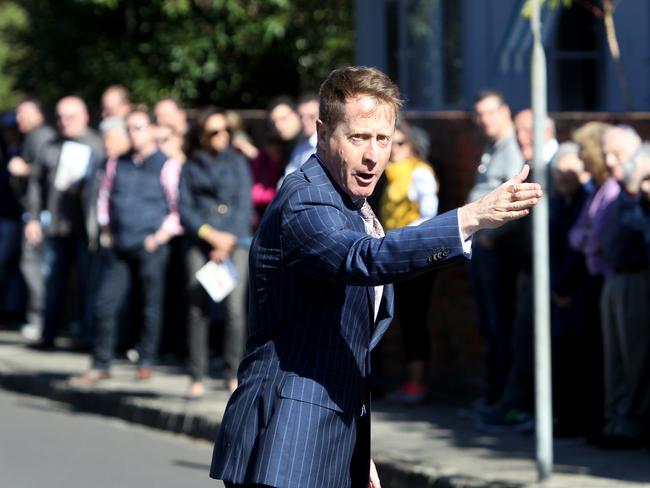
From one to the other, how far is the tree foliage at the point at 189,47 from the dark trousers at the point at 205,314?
9.70 meters

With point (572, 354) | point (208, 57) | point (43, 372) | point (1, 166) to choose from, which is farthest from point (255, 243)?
point (208, 57)

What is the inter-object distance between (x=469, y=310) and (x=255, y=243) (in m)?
7.19

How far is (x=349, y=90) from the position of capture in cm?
430

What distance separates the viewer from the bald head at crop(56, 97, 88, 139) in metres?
14.1

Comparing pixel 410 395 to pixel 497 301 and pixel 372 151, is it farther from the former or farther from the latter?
pixel 372 151

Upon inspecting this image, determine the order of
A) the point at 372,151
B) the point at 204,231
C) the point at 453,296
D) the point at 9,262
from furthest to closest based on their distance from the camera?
the point at 9,262 → the point at 453,296 → the point at 204,231 → the point at 372,151

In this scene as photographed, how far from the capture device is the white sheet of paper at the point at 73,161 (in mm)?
14172

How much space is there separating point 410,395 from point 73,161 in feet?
14.3

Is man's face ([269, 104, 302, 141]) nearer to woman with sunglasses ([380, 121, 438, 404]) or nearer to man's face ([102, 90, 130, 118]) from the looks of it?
woman with sunglasses ([380, 121, 438, 404])

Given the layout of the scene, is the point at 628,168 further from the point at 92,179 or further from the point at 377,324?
the point at 92,179

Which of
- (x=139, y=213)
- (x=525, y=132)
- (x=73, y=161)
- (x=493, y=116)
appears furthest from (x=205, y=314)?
(x=73, y=161)

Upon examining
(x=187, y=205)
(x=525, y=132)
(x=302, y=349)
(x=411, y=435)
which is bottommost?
(x=411, y=435)

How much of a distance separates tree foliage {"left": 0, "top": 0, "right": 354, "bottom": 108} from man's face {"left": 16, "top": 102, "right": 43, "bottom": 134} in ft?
17.2

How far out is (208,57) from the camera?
21.5 meters
